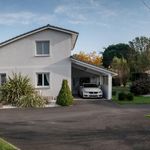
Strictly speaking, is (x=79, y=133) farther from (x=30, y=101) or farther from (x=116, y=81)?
(x=116, y=81)

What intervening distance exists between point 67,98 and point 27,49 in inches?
295

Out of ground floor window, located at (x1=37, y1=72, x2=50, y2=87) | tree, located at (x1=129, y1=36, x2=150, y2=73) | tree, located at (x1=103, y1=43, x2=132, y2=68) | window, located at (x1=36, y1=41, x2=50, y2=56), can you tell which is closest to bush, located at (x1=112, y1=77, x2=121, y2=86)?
tree, located at (x1=129, y1=36, x2=150, y2=73)

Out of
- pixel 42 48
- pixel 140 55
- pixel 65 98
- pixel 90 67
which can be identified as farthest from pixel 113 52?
pixel 65 98

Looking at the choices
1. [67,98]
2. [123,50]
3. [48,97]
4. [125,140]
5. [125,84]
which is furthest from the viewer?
[123,50]

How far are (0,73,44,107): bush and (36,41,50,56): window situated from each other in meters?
3.79

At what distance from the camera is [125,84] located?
61.4m

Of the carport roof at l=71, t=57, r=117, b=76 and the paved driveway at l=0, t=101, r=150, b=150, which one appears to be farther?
the carport roof at l=71, t=57, r=117, b=76

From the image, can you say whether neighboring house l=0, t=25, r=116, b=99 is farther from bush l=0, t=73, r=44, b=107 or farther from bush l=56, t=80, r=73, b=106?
bush l=56, t=80, r=73, b=106

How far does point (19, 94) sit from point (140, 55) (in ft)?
135

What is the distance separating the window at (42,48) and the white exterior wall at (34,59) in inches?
14.3

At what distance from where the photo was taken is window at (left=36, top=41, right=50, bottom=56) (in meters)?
32.6

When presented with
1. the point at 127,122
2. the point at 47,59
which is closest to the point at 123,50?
the point at 47,59

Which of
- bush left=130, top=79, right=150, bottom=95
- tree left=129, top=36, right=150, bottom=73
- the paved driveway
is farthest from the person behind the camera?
tree left=129, top=36, right=150, bottom=73

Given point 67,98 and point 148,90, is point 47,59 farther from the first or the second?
point 148,90
